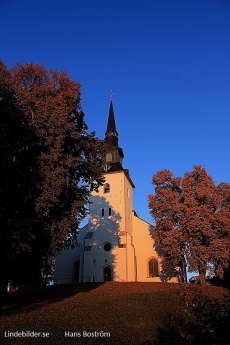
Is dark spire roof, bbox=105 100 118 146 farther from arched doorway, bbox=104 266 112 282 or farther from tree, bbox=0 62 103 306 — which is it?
→ tree, bbox=0 62 103 306

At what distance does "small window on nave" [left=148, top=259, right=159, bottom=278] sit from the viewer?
3393cm

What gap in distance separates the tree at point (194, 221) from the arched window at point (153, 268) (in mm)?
2478

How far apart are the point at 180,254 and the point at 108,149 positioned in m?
18.1

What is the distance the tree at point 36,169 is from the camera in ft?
45.3

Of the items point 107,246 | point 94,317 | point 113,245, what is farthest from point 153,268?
point 94,317

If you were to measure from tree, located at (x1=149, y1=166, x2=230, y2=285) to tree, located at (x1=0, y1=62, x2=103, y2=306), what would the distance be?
13.6 metres

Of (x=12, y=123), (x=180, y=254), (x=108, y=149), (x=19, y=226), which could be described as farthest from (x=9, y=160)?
(x=108, y=149)

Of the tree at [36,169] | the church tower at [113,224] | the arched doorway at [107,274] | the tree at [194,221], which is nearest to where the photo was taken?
the tree at [36,169]

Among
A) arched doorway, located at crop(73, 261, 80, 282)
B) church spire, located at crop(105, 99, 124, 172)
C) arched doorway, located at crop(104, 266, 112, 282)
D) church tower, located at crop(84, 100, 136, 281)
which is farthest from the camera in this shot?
church spire, located at crop(105, 99, 124, 172)

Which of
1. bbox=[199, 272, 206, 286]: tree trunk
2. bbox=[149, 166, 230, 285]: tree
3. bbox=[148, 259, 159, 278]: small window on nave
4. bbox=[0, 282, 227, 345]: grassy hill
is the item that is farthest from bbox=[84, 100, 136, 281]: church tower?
bbox=[0, 282, 227, 345]: grassy hill

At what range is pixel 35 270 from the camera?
16125 millimetres

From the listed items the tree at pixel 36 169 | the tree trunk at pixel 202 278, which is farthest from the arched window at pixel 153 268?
the tree at pixel 36 169

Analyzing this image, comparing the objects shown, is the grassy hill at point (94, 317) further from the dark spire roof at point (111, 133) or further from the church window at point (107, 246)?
the dark spire roof at point (111, 133)

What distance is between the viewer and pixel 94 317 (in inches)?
526
